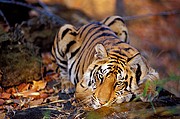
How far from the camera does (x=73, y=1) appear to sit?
49.6ft

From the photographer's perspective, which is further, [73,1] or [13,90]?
[73,1]

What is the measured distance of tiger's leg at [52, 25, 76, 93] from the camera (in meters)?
5.74

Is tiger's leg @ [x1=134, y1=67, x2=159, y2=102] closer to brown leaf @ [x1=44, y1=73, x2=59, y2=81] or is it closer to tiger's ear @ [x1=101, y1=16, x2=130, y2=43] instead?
tiger's ear @ [x1=101, y1=16, x2=130, y2=43]

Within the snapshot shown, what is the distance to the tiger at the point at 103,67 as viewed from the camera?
4223mm

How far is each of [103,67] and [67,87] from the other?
1.22 m

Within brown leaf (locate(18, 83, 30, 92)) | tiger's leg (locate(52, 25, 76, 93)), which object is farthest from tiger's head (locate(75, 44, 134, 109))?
brown leaf (locate(18, 83, 30, 92))

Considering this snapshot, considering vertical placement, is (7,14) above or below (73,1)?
below

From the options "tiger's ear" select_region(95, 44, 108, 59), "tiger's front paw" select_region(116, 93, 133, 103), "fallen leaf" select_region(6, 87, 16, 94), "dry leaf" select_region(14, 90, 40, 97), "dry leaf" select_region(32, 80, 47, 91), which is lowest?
"tiger's front paw" select_region(116, 93, 133, 103)

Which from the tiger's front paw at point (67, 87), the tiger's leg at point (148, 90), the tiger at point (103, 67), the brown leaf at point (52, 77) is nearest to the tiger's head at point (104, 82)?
the tiger at point (103, 67)

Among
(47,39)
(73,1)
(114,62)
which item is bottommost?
(114,62)

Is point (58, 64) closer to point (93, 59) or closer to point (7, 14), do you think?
point (93, 59)

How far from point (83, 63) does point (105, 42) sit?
41 cm

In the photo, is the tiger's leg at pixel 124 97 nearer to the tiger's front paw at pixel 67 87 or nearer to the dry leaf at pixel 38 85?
the tiger's front paw at pixel 67 87

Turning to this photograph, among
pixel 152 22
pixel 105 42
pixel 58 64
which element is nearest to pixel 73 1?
pixel 152 22
